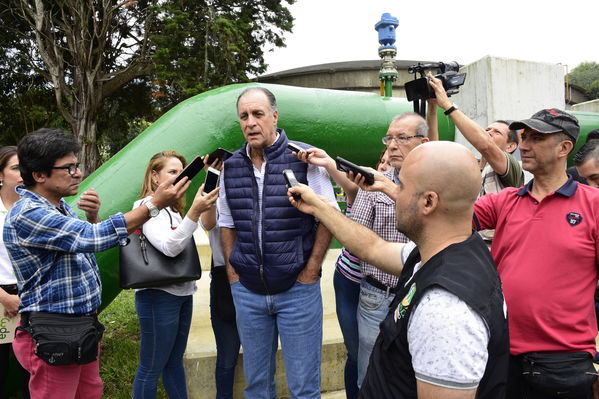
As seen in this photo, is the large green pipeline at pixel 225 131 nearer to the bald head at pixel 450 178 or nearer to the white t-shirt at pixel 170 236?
the white t-shirt at pixel 170 236

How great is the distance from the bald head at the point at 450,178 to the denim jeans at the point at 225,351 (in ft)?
6.05

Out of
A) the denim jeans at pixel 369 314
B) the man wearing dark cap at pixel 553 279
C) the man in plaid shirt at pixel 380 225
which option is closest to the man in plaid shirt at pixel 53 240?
the man in plaid shirt at pixel 380 225

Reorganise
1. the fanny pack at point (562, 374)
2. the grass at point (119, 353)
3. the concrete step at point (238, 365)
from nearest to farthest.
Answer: the fanny pack at point (562, 374), the concrete step at point (238, 365), the grass at point (119, 353)

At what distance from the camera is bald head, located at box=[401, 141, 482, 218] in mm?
1202

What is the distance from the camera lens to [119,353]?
377 centimetres

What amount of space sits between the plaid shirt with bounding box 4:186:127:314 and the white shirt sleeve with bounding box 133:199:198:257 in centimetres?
38

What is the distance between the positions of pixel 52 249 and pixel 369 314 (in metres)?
1.50

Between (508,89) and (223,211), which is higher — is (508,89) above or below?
above

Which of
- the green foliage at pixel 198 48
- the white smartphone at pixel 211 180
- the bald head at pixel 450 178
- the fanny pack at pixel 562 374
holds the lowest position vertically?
the fanny pack at pixel 562 374

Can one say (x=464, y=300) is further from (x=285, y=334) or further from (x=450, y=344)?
(x=285, y=334)

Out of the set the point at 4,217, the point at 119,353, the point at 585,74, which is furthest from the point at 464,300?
the point at 585,74

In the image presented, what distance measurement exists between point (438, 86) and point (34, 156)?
6.81ft

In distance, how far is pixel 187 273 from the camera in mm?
2467

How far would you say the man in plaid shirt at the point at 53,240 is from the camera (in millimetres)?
1882
